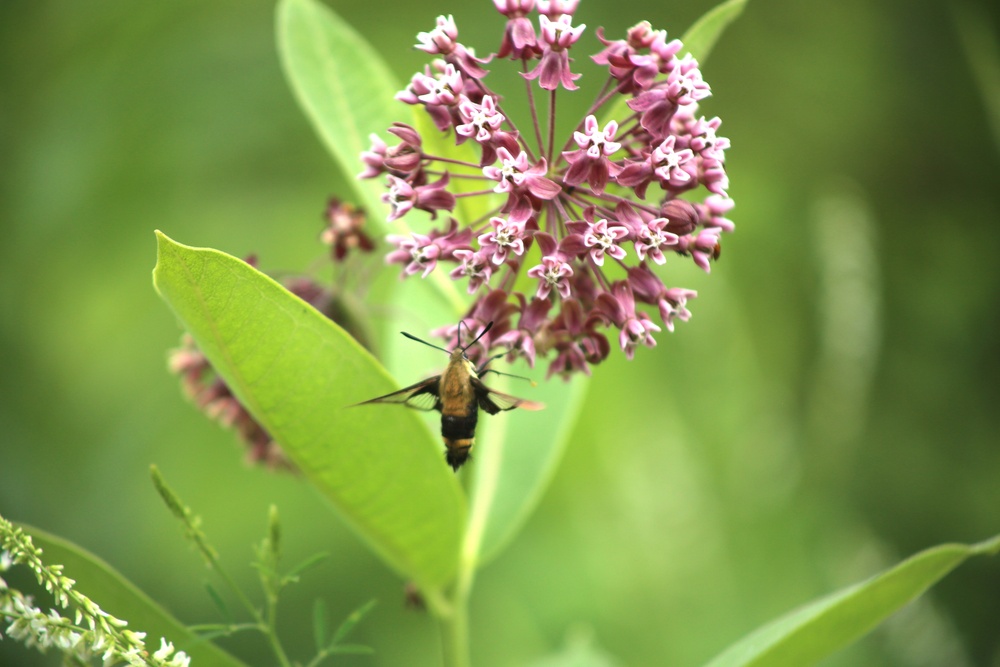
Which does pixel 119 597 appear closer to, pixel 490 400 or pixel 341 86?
pixel 490 400

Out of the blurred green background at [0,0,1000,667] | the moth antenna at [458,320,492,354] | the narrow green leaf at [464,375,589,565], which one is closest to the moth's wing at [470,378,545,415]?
the moth antenna at [458,320,492,354]

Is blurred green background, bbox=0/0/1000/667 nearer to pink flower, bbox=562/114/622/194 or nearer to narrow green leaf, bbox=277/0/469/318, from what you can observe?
narrow green leaf, bbox=277/0/469/318

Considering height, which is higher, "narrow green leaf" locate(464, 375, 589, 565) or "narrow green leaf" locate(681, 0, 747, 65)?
"narrow green leaf" locate(681, 0, 747, 65)

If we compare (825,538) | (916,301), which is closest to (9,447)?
(825,538)

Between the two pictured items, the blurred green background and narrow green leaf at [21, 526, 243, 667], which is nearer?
narrow green leaf at [21, 526, 243, 667]

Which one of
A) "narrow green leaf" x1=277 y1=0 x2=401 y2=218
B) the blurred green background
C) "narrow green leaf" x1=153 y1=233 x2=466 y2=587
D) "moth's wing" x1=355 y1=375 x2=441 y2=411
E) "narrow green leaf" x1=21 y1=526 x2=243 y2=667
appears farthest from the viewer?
the blurred green background

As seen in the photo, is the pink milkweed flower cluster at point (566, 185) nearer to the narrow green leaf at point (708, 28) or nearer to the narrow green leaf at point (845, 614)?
the narrow green leaf at point (708, 28)

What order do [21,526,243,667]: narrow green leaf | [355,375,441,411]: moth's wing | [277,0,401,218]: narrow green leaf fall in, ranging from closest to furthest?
[21,526,243,667]: narrow green leaf, [355,375,441,411]: moth's wing, [277,0,401,218]: narrow green leaf
